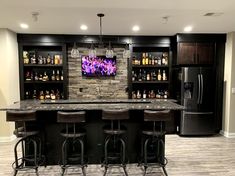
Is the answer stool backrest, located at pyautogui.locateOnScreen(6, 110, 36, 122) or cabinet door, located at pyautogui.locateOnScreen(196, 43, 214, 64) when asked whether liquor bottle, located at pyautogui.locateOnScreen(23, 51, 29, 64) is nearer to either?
stool backrest, located at pyautogui.locateOnScreen(6, 110, 36, 122)

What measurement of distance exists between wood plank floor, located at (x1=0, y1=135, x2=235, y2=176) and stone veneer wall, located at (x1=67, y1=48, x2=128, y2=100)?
190cm

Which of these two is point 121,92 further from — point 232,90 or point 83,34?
point 232,90

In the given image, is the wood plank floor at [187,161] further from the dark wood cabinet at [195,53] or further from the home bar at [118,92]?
the dark wood cabinet at [195,53]

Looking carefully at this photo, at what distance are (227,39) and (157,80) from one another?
2.03 m

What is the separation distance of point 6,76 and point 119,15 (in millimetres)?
3021

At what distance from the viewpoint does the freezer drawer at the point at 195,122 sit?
17.9 feet

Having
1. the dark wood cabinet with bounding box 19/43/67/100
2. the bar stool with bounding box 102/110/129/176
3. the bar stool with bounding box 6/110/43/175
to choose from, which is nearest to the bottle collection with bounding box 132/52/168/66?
the dark wood cabinet with bounding box 19/43/67/100

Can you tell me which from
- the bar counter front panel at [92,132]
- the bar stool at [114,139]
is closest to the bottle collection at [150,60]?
the bar counter front panel at [92,132]

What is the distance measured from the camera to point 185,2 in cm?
305

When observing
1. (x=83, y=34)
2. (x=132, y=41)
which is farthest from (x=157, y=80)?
(x=83, y=34)

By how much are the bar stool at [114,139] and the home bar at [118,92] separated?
0.02 m

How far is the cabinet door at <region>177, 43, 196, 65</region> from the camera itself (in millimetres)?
5531

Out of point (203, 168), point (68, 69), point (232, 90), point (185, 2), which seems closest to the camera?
point (185, 2)

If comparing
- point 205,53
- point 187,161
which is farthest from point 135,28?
point 187,161
